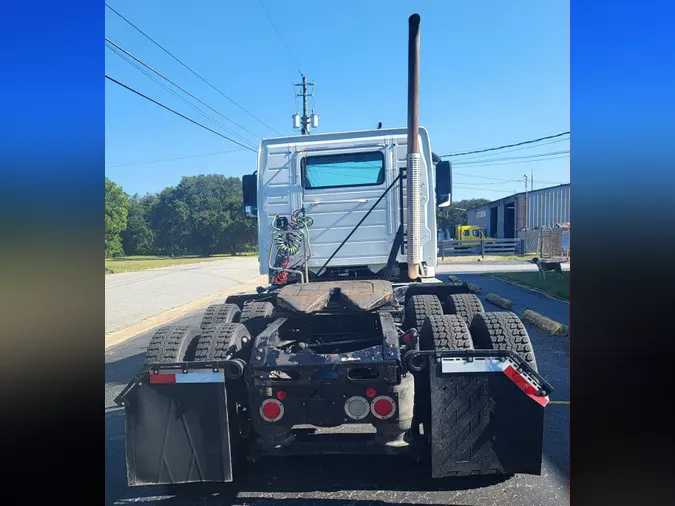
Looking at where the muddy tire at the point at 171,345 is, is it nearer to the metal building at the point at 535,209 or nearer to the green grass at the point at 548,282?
the metal building at the point at 535,209

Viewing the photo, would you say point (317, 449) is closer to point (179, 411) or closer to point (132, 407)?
point (179, 411)

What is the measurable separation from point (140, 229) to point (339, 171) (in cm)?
360

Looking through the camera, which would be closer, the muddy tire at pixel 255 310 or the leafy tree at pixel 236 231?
the muddy tire at pixel 255 310

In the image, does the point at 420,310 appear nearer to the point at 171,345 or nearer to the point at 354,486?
the point at 354,486

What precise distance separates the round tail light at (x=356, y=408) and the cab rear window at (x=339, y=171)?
9.81 ft

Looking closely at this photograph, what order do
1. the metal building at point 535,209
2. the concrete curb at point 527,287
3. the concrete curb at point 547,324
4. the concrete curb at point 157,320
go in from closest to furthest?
the concrete curb at point 547,324 < the concrete curb at point 157,320 < the concrete curb at point 527,287 < the metal building at point 535,209

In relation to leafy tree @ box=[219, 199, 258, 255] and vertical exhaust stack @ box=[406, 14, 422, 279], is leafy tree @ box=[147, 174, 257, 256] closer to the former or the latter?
leafy tree @ box=[219, 199, 258, 255]

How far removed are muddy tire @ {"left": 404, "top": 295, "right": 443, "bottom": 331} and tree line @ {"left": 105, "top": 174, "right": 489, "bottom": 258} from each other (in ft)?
6.56

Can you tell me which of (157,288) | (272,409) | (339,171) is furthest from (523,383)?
(157,288)

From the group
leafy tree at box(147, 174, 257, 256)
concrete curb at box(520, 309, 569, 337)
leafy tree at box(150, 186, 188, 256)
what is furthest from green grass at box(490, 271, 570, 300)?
leafy tree at box(150, 186, 188, 256)

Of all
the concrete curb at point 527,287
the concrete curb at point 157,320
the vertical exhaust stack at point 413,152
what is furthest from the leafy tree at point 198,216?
the concrete curb at point 527,287

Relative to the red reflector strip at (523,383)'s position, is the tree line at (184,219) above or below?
above

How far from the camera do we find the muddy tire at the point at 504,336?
2.80 m

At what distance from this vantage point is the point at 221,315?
162 inches
